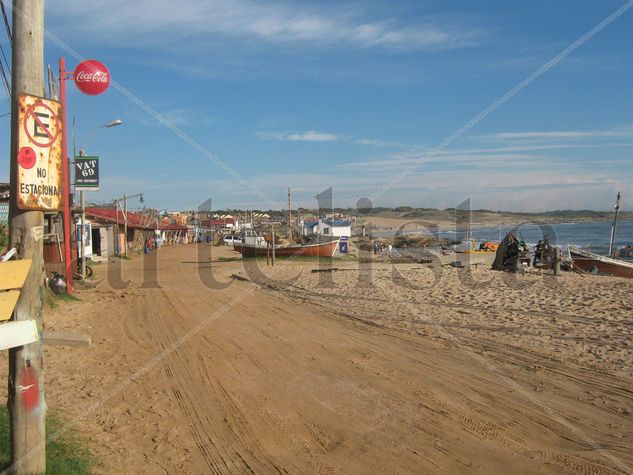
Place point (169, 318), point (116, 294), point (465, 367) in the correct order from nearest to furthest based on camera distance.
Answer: point (465, 367), point (169, 318), point (116, 294)

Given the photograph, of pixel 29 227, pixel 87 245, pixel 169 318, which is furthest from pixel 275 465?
pixel 87 245

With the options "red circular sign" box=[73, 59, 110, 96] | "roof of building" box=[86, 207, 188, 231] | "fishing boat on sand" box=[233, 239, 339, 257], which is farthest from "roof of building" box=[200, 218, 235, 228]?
"red circular sign" box=[73, 59, 110, 96]

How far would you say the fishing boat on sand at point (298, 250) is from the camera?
38.0m

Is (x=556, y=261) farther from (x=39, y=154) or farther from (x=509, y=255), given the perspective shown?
(x=39, y=154)

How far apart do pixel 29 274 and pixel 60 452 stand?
214cm

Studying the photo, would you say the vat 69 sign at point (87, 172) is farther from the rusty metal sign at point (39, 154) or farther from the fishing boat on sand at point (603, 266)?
the fishing boat on sand at point (603, 266)

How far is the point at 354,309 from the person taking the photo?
48.5ft

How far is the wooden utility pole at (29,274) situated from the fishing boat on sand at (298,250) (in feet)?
106

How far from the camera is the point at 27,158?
4.07 metres

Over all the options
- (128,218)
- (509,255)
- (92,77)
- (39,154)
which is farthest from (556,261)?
(128,218)

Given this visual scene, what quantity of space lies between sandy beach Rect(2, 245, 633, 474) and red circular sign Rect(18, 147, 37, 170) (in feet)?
9.50

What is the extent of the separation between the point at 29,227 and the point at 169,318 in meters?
9.39

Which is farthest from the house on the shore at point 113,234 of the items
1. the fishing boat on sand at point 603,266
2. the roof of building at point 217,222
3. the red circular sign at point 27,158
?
the roof of building at point 217,222

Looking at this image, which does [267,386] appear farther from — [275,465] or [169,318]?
[169,318]
